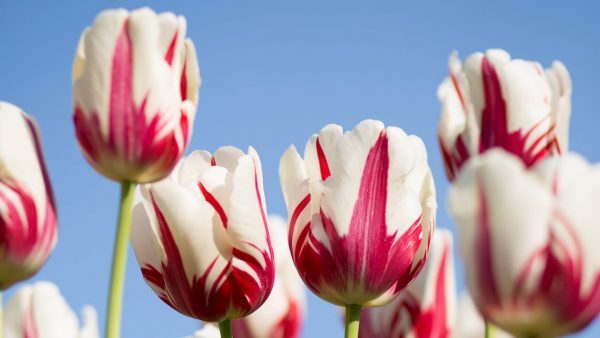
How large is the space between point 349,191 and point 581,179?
0.42 m

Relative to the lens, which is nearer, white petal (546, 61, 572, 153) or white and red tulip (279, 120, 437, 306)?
white and red tulip (279, 120, 437, 306)

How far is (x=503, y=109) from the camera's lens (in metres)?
1.28

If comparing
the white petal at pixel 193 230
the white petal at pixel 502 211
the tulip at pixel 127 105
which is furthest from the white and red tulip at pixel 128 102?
the white petal at pixel 502 211

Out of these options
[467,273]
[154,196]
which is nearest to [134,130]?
[154,196]

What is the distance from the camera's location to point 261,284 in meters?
1.12

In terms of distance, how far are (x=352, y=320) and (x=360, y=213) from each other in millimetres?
117

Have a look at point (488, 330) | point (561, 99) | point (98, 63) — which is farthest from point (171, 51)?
point (561, 99)

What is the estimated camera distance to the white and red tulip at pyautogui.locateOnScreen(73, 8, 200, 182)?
974 millimetres

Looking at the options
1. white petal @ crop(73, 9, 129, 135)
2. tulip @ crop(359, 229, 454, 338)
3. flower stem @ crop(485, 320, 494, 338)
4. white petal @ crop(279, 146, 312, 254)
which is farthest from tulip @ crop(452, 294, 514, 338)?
white petal @ crop(73, 9, 129, 135)

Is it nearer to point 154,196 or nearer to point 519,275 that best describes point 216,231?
point 154,196

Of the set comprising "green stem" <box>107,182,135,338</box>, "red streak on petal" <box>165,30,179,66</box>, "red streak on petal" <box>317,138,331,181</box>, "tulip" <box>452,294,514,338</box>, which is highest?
"red streak on petal" <box>165,30,179,66</box>

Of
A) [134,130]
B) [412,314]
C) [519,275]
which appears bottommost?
[412,314]

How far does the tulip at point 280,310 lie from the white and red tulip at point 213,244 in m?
0.24

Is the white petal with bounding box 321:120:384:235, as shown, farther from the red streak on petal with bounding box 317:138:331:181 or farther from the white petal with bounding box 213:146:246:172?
the white petal with bounding box 213:146:246:172
